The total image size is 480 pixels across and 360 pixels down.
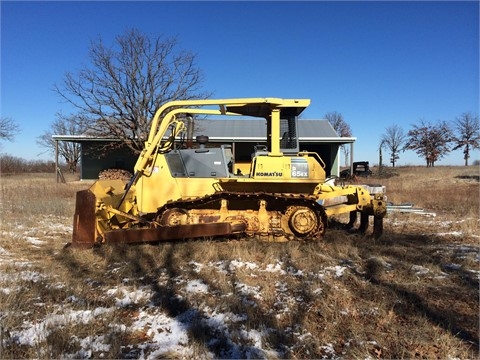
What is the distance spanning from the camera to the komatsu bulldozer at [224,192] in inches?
254

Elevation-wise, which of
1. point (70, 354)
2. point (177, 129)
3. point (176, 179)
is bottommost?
point (70, 354)

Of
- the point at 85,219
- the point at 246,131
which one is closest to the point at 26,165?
the point at 246,131

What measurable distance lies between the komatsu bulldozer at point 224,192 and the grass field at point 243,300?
0.36 metres

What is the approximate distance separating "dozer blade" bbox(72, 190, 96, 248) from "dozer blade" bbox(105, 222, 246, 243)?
29 centimetres

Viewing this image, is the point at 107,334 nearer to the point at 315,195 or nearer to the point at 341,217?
the point at 315,195

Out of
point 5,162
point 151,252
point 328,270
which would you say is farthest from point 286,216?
point 5,162

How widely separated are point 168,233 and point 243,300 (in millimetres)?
2570

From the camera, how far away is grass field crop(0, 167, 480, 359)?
10.3 ft

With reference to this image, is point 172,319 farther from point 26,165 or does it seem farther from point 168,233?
point 26,165

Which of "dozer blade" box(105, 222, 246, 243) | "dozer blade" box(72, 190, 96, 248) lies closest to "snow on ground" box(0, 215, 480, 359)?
"dozer blade" box(72, 190, 96, 248)

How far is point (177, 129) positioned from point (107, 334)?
4.43 metres

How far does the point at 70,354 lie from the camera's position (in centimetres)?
299

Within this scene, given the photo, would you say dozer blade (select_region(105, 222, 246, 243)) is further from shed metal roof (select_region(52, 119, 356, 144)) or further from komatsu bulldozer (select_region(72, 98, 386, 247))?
shed metal roof (select_region(52, 119, 356, 144))

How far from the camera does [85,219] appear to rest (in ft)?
19.6
